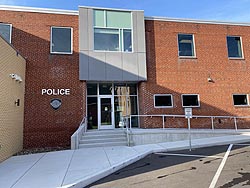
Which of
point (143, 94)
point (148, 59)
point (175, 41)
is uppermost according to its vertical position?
point (175, 41)

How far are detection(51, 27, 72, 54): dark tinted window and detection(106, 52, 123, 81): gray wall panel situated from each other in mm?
2607

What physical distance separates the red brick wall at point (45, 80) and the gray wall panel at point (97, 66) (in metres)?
Answer: 0.84

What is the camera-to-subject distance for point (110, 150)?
9.84m

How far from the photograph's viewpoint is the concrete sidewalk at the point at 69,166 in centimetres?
580

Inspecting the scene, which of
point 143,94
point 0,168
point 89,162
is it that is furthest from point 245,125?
point 0,168

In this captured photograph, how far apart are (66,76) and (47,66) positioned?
1.31 metres

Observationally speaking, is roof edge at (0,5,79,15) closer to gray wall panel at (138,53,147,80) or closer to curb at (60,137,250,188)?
gray wall panel at (138,53,147,80)

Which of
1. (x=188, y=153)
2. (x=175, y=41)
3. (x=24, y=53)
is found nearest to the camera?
(x=188, y=153)

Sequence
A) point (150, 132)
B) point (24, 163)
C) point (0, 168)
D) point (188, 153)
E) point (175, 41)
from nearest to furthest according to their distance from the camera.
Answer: point (0, 168) → point (24, 163) → point (188, 153) → point (150, 132) → point (175, 41)

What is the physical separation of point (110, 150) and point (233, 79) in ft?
36.3

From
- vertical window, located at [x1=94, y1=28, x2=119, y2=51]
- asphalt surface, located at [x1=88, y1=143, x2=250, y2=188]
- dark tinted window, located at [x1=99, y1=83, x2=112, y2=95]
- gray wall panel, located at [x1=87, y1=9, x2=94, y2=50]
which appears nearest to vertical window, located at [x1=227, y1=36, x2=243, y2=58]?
vertical window, located at [x1=94, y1=28, x2=119, y2=51]

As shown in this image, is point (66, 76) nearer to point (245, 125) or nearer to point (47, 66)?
point (47, 66)

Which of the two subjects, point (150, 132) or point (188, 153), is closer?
point (188, 153)

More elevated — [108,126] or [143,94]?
[143,94]
